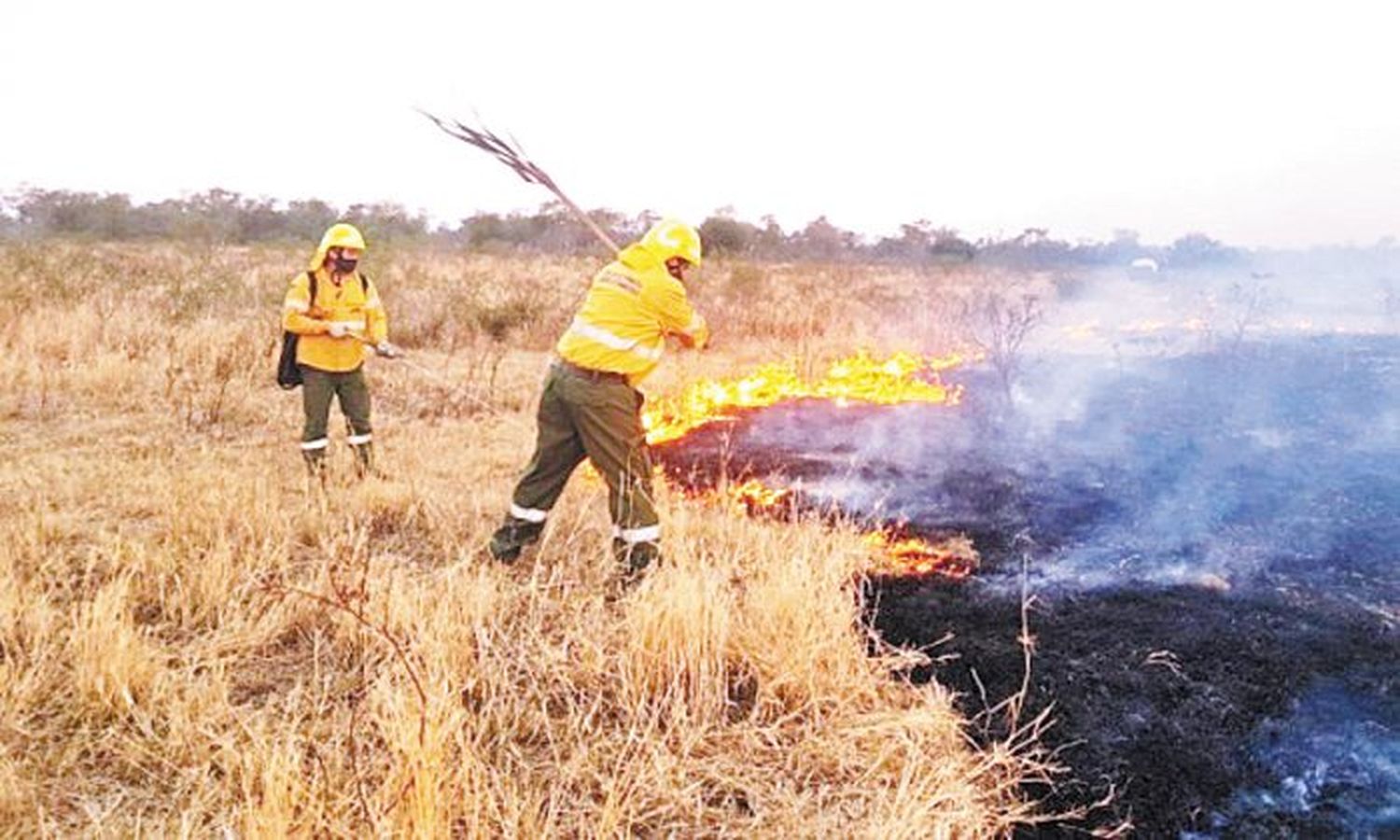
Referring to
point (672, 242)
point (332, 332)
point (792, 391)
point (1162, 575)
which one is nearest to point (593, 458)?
point (672, 242)

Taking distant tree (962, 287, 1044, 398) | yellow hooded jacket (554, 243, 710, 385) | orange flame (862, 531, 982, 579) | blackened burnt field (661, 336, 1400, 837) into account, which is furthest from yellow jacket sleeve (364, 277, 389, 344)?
distant tree (962, 287, 1044, 398)

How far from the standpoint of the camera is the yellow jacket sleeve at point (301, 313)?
5.92 meters

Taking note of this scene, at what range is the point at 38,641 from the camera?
11.4 feet

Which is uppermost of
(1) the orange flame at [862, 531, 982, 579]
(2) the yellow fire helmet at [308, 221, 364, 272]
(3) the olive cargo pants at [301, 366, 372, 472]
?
(2) the yellow fire helmet at [308, 221, 364, 272]

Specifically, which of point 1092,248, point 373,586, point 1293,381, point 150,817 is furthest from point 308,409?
point 1092,248

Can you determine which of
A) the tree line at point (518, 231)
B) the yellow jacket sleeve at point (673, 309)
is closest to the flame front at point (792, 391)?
the yellow jacket sleeve at point (673, 309)

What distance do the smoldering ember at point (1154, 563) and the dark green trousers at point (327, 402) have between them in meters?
2.52

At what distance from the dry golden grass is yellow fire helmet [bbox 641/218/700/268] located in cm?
162

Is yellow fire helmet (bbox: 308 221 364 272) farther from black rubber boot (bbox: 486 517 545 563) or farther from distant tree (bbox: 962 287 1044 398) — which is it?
distant tree (bbox: 962 287 1044 398)

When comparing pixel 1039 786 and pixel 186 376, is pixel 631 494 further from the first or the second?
pixel 186 376

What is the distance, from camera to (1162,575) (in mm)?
5383

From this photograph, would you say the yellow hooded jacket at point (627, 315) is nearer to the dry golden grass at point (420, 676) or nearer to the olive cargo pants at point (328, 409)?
the dry golden grass at point (420, 676)

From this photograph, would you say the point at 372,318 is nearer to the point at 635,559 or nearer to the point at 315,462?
the point at 315,462

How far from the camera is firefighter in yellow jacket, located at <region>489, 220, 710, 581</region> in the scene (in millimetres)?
4637
